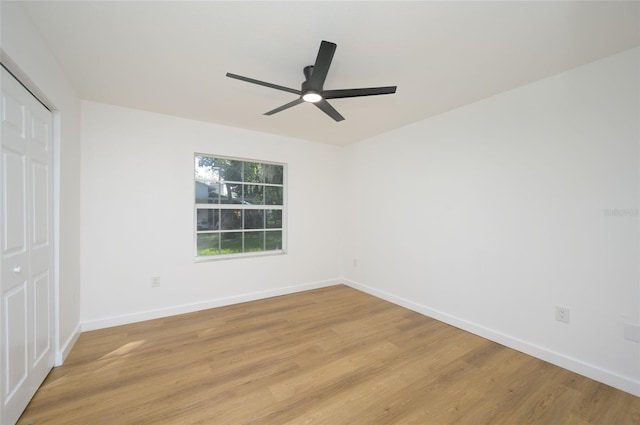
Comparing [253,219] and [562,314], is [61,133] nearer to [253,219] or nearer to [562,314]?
[253,219]

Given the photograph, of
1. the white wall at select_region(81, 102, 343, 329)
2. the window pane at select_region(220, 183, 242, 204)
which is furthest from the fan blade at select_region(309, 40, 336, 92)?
the window pane at select_region(220, 183, 242, 204)

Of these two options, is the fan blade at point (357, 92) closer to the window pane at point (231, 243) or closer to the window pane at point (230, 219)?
the window pane at point (230, 219)

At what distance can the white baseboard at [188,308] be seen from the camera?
2863 mm

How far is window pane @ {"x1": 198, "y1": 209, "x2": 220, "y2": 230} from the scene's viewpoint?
11.6 feet

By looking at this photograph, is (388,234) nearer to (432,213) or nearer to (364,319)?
(432,213)

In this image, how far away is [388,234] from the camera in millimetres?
3906

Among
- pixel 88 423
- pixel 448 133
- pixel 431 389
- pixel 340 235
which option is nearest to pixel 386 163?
pixel 448 133

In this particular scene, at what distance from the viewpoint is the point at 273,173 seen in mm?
4129

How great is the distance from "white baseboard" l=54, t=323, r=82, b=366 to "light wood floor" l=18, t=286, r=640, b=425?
6 cm

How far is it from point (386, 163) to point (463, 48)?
2076 millimetres

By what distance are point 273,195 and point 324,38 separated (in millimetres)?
2630

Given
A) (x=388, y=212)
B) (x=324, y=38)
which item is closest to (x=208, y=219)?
(x=388, y=212)

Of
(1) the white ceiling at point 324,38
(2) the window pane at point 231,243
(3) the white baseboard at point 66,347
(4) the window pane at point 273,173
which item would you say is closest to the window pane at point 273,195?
(4) the window pane at point 273,173

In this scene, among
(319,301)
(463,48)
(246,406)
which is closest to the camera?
(246,406)
